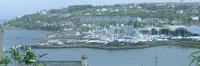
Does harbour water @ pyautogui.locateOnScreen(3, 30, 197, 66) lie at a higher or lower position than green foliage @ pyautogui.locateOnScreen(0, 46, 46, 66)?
lower

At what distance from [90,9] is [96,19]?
6711 mm

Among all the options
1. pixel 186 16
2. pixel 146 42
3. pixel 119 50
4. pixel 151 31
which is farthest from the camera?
pixel 186 16

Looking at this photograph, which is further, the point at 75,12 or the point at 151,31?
the point at 75,12

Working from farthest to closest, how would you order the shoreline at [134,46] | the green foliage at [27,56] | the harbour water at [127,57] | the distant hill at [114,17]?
the distant hill at [114,17]
the shoreline at [134,46]
the harbour water at [127,57]
the green foliage at [27,56]

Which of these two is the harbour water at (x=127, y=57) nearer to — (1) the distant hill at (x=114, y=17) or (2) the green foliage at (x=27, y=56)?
(2) the green foliage at (x=27, y=56)

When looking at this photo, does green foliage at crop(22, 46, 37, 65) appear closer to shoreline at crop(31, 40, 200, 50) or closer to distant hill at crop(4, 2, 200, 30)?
shoreline at crop(31, 40, 200, 50)

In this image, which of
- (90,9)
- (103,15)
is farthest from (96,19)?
(90,9)

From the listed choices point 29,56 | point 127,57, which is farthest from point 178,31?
point 29,56

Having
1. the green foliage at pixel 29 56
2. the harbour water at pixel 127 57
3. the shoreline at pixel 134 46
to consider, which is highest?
the green foliage at pixel 29 56

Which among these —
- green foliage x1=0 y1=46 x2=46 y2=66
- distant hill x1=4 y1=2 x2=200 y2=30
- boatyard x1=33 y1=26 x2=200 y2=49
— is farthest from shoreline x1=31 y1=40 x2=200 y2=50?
green foliage x1=0 y1=46 x2=46 y2=66

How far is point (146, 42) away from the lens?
16953 mm

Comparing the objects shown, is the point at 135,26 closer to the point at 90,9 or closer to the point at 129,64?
the point at 90,9

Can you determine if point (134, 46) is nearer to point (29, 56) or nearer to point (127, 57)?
point (127, 57)

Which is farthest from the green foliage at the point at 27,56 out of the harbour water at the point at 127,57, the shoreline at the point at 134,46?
the shoreline at the point at 134,46
